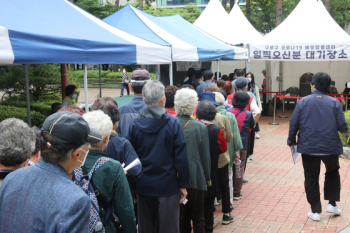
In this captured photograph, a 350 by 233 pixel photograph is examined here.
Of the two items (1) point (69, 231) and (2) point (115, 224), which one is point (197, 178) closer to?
(2) point (115, 224)

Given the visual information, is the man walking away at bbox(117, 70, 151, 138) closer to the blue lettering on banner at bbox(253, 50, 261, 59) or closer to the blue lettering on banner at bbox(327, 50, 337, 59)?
the blue lettering on banner at bbox(253, 50, 261, 59)

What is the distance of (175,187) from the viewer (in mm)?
3457

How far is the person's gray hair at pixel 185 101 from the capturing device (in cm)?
384

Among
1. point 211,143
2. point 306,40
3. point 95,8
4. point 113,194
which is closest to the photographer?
point 113,194

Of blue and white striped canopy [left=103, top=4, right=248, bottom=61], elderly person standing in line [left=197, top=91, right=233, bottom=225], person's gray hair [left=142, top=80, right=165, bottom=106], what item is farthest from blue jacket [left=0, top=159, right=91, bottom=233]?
blue and white striped canopy [left=103, top=4, right=248, bottom=61]

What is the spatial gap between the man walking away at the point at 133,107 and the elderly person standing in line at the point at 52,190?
7.74 ft

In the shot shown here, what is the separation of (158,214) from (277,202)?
2.92 m

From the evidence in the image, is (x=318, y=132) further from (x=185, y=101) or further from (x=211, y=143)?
(x=185, y=101)

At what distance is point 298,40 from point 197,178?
976 centimetres

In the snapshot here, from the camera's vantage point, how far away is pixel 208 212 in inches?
173

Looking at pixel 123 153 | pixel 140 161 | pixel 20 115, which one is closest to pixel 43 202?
pixel 123 153

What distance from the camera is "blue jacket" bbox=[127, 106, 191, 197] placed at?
3381mm

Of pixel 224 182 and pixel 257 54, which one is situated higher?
pixel 257 54

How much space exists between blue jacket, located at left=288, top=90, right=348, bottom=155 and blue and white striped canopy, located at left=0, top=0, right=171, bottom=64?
2474 millimetres
